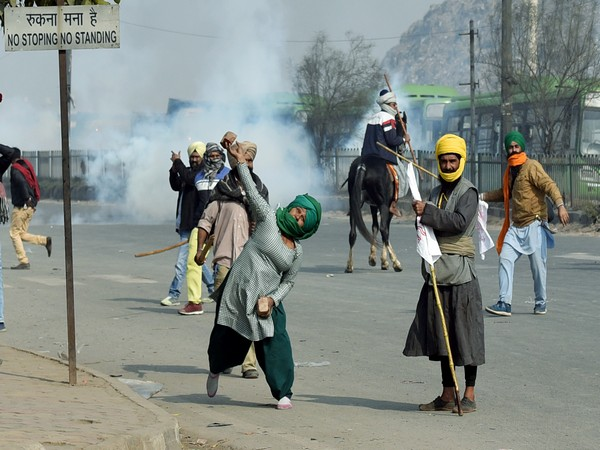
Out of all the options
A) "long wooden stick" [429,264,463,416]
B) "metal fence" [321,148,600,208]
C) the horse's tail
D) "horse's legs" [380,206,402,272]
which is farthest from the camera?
"metal fence" [321,148,600,208]

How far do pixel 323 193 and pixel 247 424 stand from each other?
3773 centimetres

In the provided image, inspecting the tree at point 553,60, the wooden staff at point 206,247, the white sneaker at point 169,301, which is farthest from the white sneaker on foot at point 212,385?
the tree at point 553,60

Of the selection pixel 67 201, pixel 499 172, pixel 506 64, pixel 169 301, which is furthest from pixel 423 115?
pixel 67 201

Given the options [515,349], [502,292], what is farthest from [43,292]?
[515,349]

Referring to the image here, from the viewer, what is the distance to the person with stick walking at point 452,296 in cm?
818

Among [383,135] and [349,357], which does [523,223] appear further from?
[383,135]

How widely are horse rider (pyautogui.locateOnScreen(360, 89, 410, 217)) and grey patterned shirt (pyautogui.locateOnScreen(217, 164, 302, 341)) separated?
405 inches

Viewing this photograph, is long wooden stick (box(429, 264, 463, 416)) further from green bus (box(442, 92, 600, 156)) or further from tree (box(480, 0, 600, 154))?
tree (box(480, 0, 600, 154))

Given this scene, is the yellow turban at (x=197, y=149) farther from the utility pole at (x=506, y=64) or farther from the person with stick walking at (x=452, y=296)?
the utility pole at (x=506, y=64)

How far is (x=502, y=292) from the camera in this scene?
12.9 m

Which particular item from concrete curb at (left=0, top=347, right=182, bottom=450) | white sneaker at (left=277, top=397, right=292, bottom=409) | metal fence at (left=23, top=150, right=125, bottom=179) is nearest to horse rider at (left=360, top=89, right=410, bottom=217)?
white sneaker at (left=277, top=397, right=292, bottom=409)

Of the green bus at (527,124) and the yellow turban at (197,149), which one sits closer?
the yellow turban at (197,149)

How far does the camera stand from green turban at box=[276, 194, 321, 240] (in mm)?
8258

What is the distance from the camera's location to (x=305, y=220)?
8.27 metres
